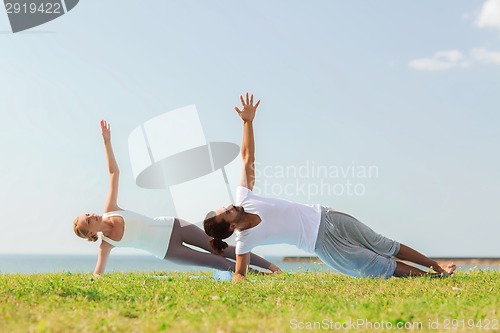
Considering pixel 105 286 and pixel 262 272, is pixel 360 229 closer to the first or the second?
pixel 262 272

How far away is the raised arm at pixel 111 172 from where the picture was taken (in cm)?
972

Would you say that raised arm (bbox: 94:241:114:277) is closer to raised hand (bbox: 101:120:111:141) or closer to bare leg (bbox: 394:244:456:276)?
raised hand (bbox: 101:120:111:141)

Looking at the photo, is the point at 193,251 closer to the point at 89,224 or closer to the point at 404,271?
the point at 89,224

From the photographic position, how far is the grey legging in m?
9.95

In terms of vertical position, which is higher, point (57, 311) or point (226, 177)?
point (226, 177)

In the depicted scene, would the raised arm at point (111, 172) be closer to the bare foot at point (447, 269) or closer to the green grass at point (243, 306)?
the green grass at point (243, 306)

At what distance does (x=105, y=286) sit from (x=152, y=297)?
1284 millimetres

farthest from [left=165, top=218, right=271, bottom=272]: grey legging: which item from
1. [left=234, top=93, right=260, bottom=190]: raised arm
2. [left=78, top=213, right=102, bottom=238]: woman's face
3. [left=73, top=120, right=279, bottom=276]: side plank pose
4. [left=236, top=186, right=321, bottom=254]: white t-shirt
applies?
[left=234, top=93, right=260, bottom=190]: raised arm

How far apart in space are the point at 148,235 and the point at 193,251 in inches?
31.3

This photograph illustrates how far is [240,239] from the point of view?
8.02 m

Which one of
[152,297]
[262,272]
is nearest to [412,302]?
[152,297]

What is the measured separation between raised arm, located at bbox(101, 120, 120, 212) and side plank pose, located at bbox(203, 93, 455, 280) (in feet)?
7.58

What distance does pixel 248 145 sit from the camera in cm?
815

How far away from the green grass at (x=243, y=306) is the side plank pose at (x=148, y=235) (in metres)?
1.76
